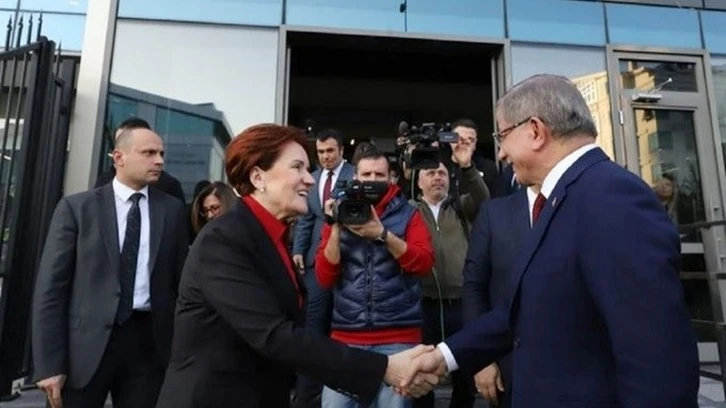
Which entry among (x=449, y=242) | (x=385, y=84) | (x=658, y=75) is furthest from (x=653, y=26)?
(x=449, y=242)

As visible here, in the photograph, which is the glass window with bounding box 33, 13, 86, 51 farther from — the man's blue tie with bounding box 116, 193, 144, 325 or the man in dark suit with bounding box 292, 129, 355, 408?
the man's blue tie with bounding box 116, 193, 144, 325

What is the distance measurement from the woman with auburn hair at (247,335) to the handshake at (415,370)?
0.11 ft

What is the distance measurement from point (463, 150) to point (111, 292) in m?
1.97

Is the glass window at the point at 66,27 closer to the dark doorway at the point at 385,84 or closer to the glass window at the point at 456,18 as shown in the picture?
the dark doorway at the point at 385,84

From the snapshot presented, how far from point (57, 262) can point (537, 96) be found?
2251 mm

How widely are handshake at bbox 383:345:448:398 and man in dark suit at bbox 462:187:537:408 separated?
61 cm

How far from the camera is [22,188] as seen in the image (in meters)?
3.84

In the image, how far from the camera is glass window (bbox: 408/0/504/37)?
5.80 metres

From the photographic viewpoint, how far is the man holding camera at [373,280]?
2.59m

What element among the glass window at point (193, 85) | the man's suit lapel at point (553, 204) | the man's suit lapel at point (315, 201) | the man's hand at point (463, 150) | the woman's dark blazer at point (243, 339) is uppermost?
the glass window at point (193, 85)

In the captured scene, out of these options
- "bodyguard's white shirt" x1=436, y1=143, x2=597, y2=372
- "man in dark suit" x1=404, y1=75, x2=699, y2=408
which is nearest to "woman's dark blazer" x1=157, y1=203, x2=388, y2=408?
"man in dark suit" x1=404, y1=75, x2=699, y2=408

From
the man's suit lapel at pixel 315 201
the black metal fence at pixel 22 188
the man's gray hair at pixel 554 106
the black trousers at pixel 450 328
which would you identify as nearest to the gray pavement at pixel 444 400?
the black metal fence at pixel 22 188

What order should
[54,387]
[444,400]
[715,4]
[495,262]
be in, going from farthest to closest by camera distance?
1. [715,4]
2. [444,400]
3. [495,262]
4. [54,387]

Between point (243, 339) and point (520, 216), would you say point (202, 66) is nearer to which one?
point (520, 216)
